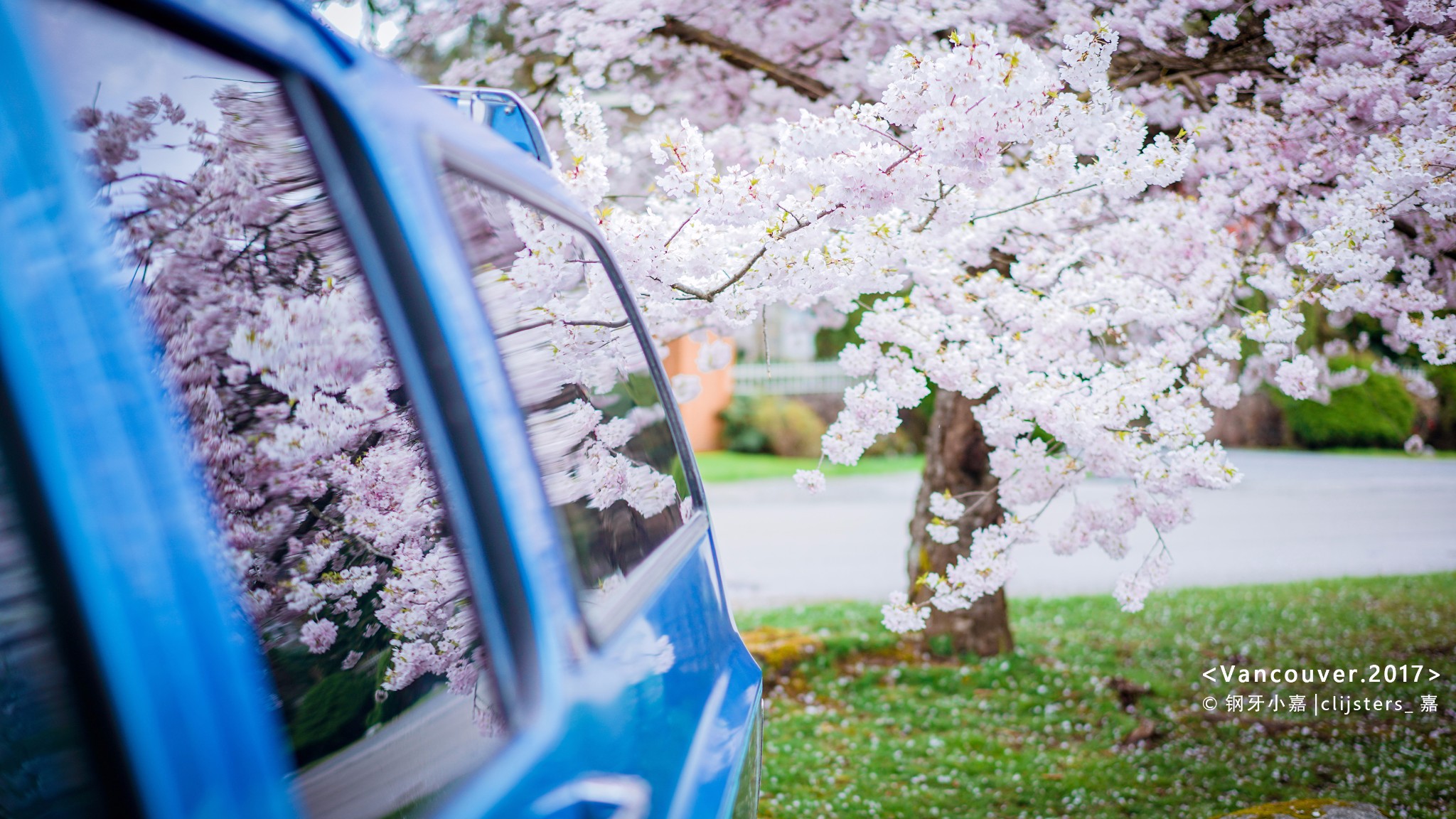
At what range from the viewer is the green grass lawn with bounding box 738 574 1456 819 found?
4.20 meters

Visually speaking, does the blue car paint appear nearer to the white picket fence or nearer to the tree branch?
the tree branch

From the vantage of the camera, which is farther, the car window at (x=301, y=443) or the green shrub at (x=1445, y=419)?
the green shrub at (x=1445, y=419)

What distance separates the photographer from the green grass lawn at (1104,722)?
4.20m

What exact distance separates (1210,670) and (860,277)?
4.65 m

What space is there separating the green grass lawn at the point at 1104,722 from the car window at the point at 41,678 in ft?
12.2

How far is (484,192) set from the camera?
1263mm

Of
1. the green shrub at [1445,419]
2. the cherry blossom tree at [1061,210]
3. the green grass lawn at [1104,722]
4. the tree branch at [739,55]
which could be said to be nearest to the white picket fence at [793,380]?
the green grass lawn at [1104,722]

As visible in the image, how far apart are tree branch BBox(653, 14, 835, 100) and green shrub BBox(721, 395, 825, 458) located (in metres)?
13.7

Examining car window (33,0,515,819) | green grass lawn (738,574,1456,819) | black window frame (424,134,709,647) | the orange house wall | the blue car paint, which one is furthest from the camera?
the orange house wall

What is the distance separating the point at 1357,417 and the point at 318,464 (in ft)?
78.7

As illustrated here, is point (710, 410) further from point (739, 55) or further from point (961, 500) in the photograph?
point (739, 55)

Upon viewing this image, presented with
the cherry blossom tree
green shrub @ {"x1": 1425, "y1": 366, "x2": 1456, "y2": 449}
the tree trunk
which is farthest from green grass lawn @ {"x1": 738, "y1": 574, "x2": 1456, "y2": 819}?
green shrub @ {"x1": 1425, "y1": 366, "x2": 1456, "y2": 449}

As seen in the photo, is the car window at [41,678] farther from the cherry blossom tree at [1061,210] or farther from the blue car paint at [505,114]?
the cherry blossom tree at [1061,210]

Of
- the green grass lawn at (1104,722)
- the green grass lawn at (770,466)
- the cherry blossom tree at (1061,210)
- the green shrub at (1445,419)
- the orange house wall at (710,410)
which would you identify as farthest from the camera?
the green shrub at (1445,419)
